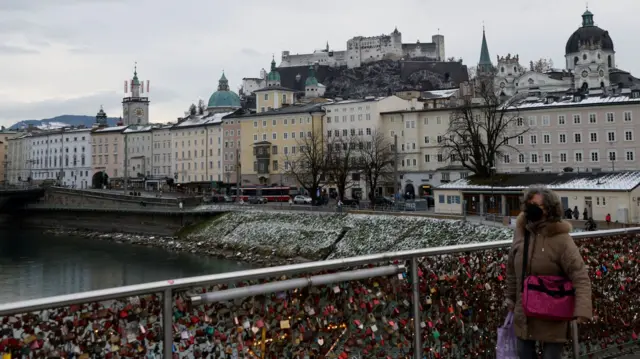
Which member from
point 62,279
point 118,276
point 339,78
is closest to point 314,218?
point 118,276

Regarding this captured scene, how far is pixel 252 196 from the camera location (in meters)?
72.2

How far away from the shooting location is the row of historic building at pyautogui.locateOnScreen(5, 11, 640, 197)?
196ft

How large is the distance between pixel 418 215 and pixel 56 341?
1632 inches

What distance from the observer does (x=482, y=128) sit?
62906 mm

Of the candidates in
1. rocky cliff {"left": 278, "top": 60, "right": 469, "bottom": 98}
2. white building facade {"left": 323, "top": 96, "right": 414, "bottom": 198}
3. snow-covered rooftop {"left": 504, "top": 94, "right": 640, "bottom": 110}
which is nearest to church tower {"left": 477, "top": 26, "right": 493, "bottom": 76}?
rocky cliff {"left": 278, "top": 60, "right": 469, "bottom": 98}

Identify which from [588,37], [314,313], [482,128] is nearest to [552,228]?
[314,313]

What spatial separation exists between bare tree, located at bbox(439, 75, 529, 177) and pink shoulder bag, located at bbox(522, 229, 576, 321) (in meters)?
45.0

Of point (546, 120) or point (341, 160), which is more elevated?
point (546, 120)

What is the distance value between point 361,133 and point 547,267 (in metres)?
72.0

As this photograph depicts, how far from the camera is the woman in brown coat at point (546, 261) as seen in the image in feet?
13.5

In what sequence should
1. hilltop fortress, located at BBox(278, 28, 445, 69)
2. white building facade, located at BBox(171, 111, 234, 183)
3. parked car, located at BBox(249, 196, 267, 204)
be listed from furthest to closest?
hilltop fortress, located at BBox(278, 28, 445, 69), white building facade, located at BBox(171, 111, 234, 183), parked car, located at BBox(249, 196, 267, 204)

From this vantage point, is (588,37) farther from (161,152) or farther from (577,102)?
(161,152)

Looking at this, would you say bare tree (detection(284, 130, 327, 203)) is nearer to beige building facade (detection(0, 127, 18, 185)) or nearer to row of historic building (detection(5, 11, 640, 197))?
row of historic building (detection(5, 11, 640, 197))

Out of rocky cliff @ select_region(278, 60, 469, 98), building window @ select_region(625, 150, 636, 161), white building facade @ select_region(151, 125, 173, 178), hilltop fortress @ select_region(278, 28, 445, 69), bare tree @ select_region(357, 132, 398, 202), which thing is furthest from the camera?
hilltop fortress @ select_region(278, 28, 445, 69)
